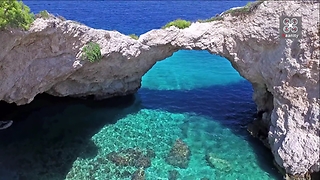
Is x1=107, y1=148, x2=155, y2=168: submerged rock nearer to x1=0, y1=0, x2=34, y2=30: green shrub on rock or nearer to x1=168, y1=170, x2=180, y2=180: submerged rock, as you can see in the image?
x1=168, y1=170, x2=180, y2=180: submerged rock

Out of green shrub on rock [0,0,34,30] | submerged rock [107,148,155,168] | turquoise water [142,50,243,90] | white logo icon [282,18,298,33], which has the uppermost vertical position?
green shrub on rock [0,0,34,30]

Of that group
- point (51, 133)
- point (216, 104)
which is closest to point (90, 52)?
point (51, 133)

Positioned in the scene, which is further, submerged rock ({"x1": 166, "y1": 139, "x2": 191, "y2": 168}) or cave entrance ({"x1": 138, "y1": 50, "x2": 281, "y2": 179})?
cave entrance ({"x1": 138, "y1": 50, "x2": 281, "y2": 179})

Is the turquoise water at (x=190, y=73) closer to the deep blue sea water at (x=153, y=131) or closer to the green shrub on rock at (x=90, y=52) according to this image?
the deep blue sea water at (x=153, y=131)

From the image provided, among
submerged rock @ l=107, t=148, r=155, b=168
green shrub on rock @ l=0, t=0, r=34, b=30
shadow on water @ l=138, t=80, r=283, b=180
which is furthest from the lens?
shadow on water @ l=138, t=80, r=283, b=180

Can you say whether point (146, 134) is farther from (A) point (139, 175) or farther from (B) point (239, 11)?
(B) point (239, 11)

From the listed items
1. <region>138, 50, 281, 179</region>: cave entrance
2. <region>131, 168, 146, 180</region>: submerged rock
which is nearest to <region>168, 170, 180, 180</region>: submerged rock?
<region>131, 168, 146, 180</region>: submerged rock

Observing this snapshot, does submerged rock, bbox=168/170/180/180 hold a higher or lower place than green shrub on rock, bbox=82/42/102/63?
lower
